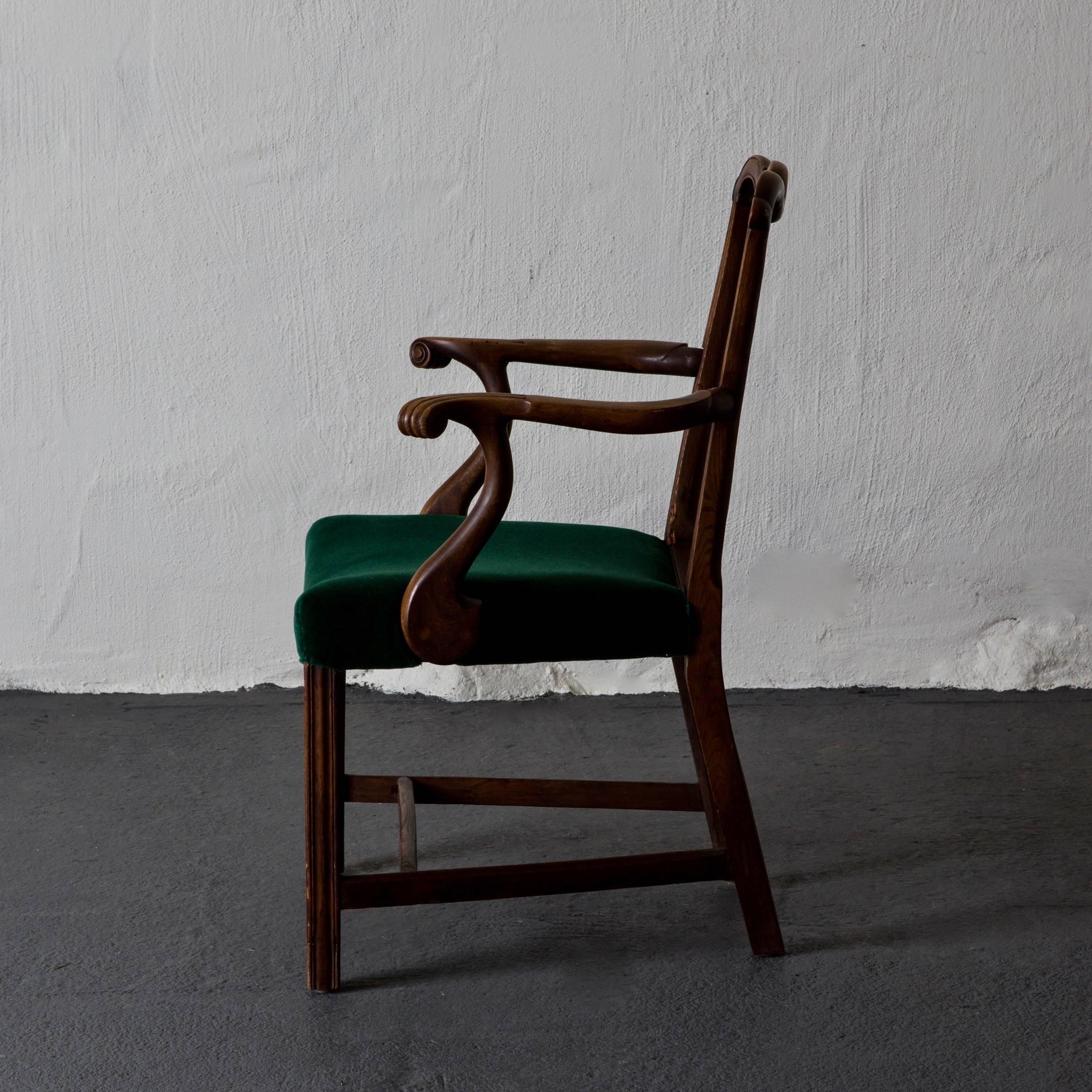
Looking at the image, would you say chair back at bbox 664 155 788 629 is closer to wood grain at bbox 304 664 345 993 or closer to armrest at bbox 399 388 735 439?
armrest at bbox 399 388 735 439

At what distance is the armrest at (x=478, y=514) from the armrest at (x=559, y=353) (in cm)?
A: 35

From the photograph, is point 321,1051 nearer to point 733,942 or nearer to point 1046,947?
point 733,942

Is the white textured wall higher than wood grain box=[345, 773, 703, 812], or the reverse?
the white textured wall

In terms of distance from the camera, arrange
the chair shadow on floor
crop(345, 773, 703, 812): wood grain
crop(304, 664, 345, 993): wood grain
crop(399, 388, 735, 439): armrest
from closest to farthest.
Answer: crop(399, 388, 735, 439): armrest → crop(304, 664, 345, 993): wood grain → the chair shadow on floor → crop(345, 773, 703, 812): wood grain

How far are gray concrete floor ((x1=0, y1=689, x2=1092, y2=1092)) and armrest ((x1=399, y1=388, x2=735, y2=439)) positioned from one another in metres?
0.66

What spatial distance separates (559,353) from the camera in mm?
1645

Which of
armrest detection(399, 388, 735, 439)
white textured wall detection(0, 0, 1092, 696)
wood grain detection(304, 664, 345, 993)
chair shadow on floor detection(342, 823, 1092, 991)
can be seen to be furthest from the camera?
white textured wall detection(0, 0, 1092, 696)

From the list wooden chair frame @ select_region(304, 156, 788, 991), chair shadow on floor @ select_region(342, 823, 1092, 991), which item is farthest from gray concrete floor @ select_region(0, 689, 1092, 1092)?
wooden chair frame @ select_region(304, 156, 788, 991)

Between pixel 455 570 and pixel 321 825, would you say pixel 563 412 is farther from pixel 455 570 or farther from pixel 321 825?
pixel 321 825

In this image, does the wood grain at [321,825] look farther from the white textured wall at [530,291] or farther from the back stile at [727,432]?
the white textured wall at [530,291]

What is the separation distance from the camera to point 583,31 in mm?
2330

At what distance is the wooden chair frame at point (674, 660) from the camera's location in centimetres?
127

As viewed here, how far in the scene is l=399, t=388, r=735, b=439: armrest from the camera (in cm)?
122

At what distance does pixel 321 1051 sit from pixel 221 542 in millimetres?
1405
